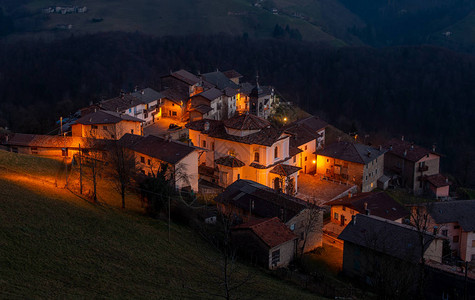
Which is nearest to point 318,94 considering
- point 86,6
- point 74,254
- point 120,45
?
point 120,45

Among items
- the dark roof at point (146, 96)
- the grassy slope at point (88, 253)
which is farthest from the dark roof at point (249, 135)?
the grassy slope at point (88, 253)

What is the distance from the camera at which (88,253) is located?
19.5m

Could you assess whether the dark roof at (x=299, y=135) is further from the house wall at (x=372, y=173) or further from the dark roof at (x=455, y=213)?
the dark roof at (x=455, y=213)

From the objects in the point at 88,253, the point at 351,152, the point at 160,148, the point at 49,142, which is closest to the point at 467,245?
the point at 351,152

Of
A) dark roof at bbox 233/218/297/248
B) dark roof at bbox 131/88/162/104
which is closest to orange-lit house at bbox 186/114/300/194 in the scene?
dark roof at bbox 233/218/297/248

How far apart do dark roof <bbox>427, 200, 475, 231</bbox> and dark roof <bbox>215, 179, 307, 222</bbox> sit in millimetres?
9675

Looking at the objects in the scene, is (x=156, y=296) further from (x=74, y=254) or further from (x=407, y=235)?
(x=407, y=235)

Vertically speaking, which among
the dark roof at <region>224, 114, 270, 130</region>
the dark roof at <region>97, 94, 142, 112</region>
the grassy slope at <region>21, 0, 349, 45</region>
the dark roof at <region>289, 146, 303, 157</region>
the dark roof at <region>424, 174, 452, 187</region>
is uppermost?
the grassy slope at <region>21, 0, 349, 45</region>

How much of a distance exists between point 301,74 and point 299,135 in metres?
59.2

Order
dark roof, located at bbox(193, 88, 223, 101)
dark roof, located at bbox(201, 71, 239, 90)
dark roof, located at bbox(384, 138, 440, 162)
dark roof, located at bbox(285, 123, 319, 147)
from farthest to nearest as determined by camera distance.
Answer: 1. dark roof, located at bbox(201, 71, 239, 90)
2. dark roof, located at bbox(193, 88, 223, 101)
3. dark roof, located at bbox(384, 138, 440, 162)
4. dark roof, located at bbox(285, 123, 319, 147)

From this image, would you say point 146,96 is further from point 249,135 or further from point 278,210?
point 278,210

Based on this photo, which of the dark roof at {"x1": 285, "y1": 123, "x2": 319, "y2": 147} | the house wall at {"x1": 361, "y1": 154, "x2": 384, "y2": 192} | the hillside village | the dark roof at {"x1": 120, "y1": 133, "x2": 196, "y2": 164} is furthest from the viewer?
the dark roof at {"x1": 285, "y1": 123, "x2": 319, "y2": 147}

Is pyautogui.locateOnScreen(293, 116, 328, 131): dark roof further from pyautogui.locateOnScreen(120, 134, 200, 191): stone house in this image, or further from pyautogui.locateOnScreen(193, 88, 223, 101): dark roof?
pyautogui.locateOnScreen(120, 134, 200, 191): stone house

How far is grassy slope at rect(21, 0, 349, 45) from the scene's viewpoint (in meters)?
130
